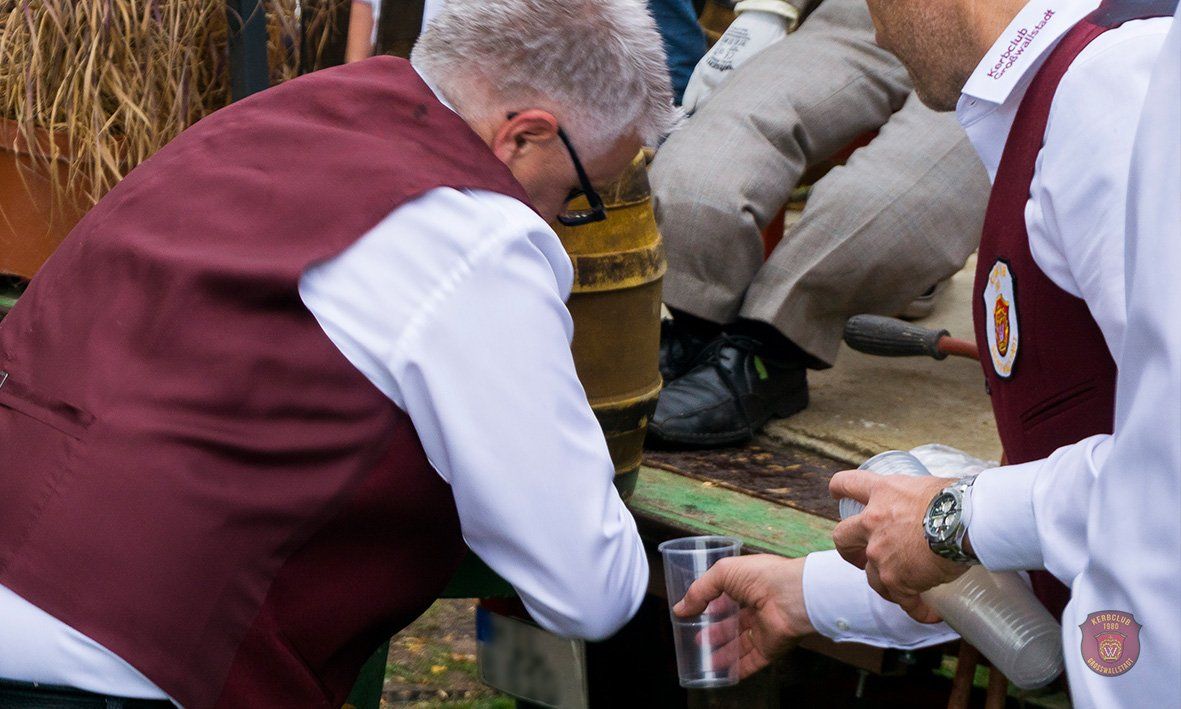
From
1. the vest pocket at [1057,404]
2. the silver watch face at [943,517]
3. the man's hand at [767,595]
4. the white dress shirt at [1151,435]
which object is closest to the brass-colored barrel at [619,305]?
the man's hand at [767,595]

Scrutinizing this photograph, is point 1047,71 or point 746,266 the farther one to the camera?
point 746,266

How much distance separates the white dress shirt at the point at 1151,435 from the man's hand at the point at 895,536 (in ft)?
1.83

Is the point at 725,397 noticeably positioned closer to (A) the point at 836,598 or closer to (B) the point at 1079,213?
(A) the point at 836,598

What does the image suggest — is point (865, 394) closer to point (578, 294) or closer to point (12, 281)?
point (578, 294)

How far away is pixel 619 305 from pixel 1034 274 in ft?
2.88

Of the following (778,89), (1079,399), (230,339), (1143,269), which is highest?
(1143,269)

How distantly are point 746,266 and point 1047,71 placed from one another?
1.57 meters

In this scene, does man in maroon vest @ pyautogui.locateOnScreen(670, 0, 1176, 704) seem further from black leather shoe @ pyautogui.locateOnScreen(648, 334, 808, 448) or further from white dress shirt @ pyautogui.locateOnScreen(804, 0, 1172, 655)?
Answer: black leather shoe @ pyautogui.locateOnScreen(648, 334, 808, 448)

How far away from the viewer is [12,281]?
124 inches

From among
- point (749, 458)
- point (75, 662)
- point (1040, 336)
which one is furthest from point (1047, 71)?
point (749, 458)

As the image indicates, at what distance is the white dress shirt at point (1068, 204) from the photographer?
1187 millimetres

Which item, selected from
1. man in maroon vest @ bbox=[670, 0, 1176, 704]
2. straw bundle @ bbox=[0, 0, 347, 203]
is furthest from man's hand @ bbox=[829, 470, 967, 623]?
straw bundle @ bbox=[0, 0, 347, 203]

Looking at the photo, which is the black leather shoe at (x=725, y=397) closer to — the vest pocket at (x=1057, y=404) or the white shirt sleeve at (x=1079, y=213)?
the vest pocket at (x=1057, y=404)

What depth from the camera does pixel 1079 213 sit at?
4.54 ft
